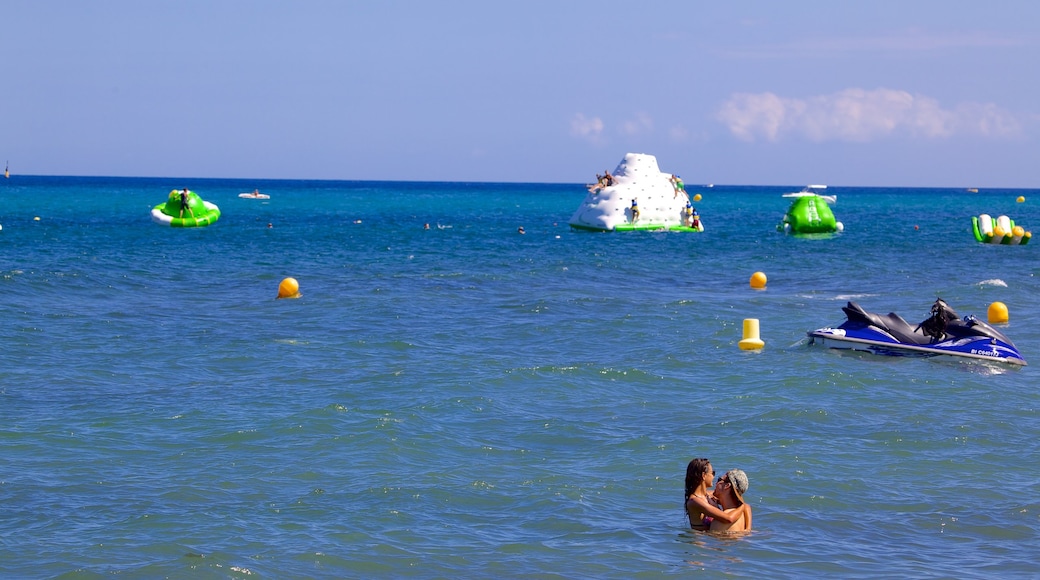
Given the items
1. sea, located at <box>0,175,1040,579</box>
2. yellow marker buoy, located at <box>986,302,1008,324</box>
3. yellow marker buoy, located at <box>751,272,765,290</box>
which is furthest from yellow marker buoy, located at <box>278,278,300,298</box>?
yellow marker buoy, located at <box>986,302,1008,324</box>

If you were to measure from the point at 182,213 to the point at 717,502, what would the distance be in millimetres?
45963

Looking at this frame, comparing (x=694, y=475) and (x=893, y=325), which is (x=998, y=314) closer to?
(x=893, y=325)

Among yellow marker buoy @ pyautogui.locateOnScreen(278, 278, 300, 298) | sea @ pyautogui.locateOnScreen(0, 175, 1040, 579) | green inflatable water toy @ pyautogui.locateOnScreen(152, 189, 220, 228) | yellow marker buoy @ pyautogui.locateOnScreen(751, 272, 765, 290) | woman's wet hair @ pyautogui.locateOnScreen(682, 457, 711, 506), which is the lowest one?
sea @ pyautogui.locateOnScreen(0, 175, 1040, 579)

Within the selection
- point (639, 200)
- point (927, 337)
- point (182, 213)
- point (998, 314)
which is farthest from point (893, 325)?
point (182, 213)

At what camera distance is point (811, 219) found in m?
49.2

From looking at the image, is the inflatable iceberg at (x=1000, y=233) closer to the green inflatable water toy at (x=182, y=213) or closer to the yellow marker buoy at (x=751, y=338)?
the yellow marker buoy at (x=751, y=338)

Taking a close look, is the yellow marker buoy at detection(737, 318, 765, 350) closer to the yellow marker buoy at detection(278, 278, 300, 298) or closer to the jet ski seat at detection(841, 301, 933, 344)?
the jet ski seat at detection(841, 301, 933, 344)

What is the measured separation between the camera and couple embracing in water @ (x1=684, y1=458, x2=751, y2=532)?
31.5 ft

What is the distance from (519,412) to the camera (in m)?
14.2

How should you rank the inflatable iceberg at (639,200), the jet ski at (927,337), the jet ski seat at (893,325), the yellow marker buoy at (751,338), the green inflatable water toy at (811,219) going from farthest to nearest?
the green inflatable water toy at (811,219)
the inflatable iceberg at (639,200)
the yellow marker buoy at (751,338)
the jet ski seat at (893,325)
the jet ski at (927,337)

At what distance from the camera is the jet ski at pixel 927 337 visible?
17.1 m

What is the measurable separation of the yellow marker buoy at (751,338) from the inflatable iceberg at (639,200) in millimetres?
26793

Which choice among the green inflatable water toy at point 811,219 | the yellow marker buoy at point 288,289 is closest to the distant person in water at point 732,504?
the yellow marker buoy at point 288,289

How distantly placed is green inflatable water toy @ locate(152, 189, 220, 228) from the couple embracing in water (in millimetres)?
45530
